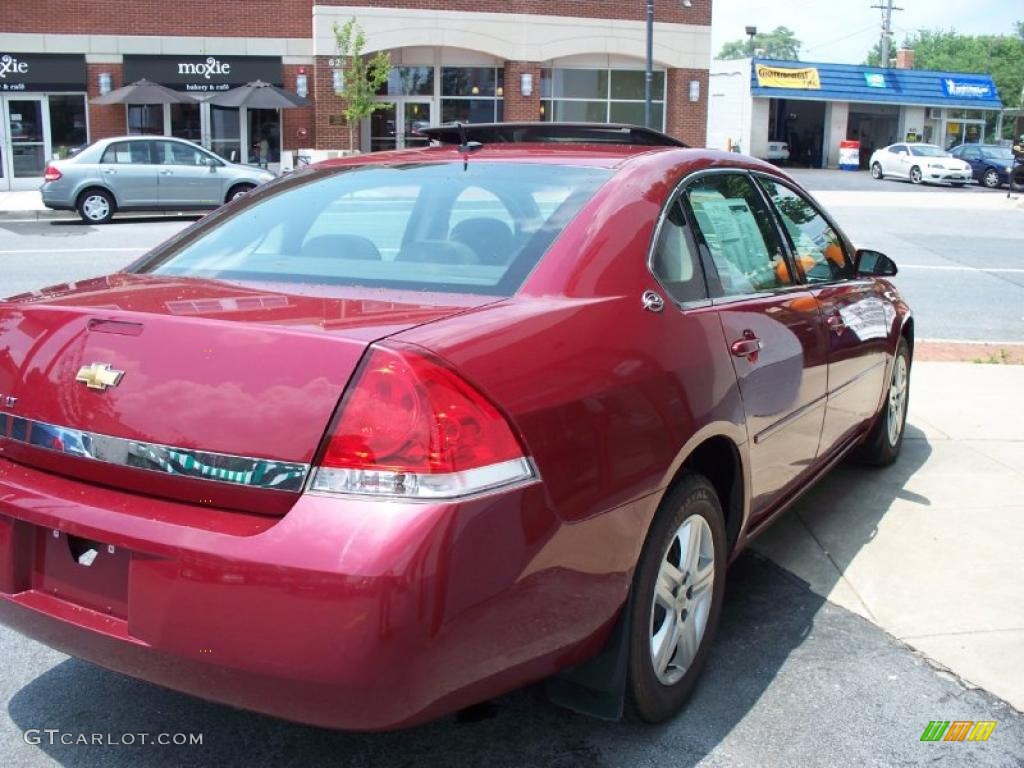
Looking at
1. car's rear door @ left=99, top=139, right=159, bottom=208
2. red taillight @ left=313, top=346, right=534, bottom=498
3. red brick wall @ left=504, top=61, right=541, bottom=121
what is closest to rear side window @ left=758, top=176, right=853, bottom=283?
red taillight @ left=313, top=346, right=534, bottom=498

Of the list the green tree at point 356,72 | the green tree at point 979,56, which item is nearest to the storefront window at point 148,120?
the green tree at point 356,72

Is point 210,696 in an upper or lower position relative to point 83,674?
upper

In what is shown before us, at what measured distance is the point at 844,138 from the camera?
1981 inches

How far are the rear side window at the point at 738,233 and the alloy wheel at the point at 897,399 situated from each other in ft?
5.62

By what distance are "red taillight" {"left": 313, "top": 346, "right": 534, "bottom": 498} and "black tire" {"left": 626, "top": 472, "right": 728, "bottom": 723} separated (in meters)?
0.74

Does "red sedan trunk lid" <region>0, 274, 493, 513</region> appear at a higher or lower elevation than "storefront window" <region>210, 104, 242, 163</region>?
lower

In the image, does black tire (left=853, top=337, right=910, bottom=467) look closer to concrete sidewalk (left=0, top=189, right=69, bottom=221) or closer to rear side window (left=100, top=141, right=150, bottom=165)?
rear side window (left=100, top=141, right=150, bottom=165)

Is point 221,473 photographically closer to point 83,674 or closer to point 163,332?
point 163,332

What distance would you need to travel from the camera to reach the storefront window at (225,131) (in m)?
29.0

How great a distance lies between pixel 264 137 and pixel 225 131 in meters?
1.09

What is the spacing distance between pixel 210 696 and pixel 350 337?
2.80 ft

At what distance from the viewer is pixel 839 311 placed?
4.39 meters

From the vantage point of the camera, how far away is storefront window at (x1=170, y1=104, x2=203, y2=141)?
28.8m

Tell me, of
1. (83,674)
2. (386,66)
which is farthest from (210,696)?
(386,66)
